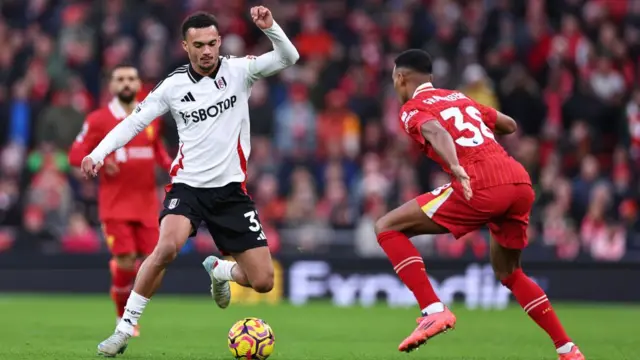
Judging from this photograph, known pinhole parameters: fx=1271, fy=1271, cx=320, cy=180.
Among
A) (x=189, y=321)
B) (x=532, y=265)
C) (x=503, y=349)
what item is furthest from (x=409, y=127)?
(x=532, y=265)

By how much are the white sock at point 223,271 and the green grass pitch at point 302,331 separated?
0.62 m

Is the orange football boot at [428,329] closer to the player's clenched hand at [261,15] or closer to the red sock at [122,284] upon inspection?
the player's clenched hand at [261,15]

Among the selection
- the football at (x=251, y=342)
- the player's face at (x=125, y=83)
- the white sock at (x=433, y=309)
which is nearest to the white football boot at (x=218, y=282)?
the football at (x=251, y=342)

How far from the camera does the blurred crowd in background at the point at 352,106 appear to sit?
18519mm

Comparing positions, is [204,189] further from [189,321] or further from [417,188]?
[417,188]

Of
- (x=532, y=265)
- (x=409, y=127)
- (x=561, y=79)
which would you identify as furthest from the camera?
(x=561, y=79)

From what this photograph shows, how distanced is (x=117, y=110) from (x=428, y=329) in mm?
4836

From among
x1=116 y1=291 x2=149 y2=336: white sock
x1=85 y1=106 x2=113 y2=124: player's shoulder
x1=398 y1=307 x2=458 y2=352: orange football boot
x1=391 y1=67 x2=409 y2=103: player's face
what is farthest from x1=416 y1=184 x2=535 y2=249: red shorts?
x1=85 y1=106 x2=113 y2=124: player's shoulder

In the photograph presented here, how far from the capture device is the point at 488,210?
368 inches

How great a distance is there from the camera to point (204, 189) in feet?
32.4

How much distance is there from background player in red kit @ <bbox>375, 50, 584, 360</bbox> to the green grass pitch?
0.89 metres

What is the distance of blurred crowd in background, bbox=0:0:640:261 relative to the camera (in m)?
18.5

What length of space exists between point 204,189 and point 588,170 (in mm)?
9867

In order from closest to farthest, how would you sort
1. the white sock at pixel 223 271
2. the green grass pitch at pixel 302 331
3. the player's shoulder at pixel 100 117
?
1. the white sock at pixel 223 271
2. the green grass pitch at pixel 302 331
3. the player's shoulder at pixel 100 117
